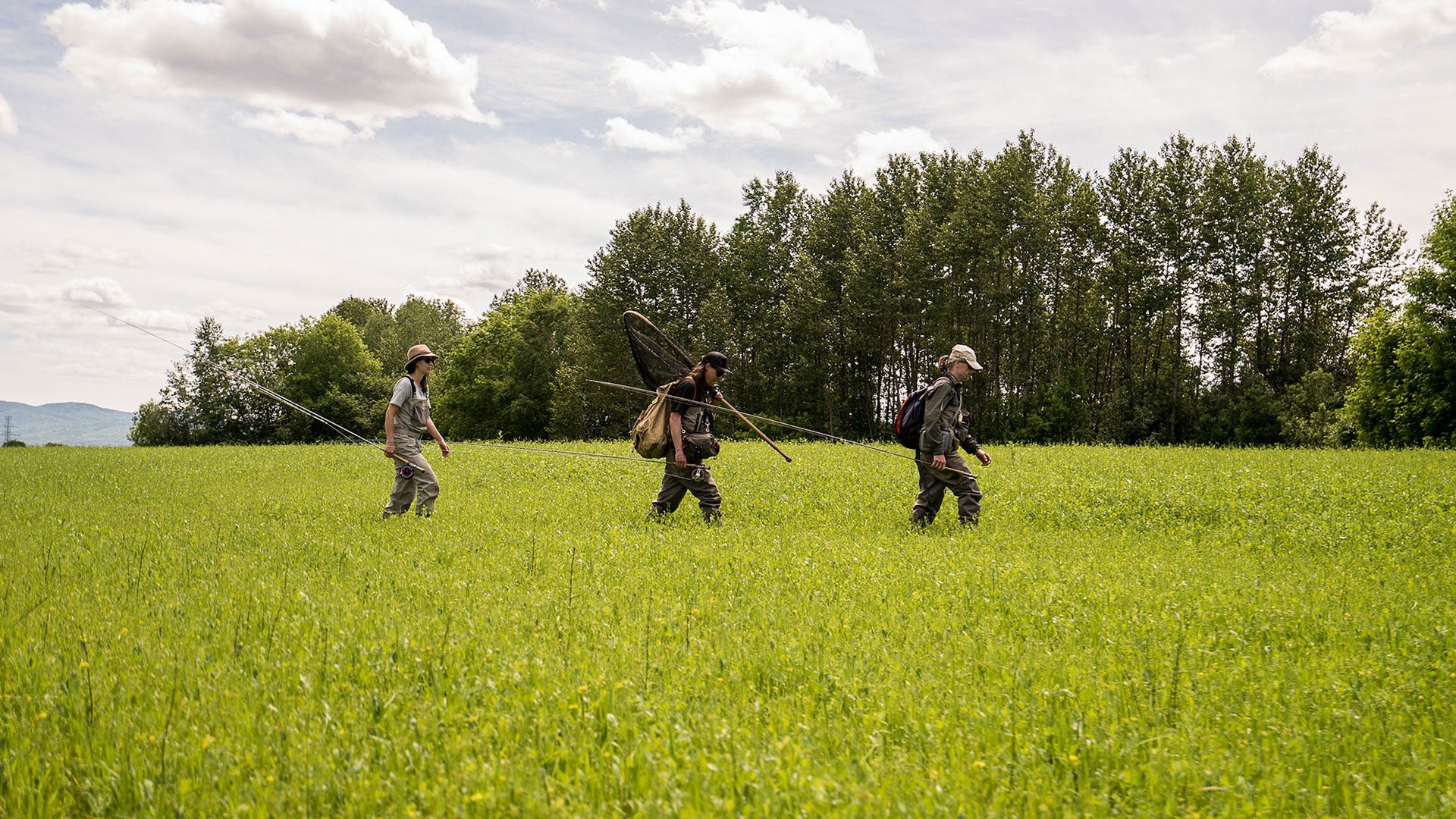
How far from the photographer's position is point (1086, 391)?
51.2 meters

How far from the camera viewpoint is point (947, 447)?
11.3m

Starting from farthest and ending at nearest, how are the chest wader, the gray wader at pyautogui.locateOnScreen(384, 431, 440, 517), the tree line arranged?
the tree line < the gray wader at pyautogui.locateOnScreen(384, 431, 440, 517) < the chest wader

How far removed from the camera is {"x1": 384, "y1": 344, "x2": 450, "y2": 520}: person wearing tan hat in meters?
11.8

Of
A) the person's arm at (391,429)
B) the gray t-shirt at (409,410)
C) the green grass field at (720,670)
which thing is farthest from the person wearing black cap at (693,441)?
the person's arm at (391,429)

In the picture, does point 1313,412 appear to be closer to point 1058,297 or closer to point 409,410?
point 1058,297

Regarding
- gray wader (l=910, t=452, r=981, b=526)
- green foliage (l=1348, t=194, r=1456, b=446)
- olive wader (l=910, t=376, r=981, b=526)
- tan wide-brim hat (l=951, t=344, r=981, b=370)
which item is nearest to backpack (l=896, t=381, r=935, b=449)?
olive wader (l=910, t=376, r=981, b=526)

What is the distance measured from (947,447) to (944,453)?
99 millimetres

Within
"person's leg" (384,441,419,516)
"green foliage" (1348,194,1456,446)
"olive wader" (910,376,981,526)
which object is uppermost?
"green foliage" (1348,194,1456,446)

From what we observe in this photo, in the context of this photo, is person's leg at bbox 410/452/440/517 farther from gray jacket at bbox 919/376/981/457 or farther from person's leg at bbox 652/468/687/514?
gray jacket at bbox 919/376/981/457

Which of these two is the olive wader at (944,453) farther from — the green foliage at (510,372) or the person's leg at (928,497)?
the green foliage at (510,372)

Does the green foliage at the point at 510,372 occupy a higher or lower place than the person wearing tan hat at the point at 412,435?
higher

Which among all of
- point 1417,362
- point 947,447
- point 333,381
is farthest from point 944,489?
point 333,381

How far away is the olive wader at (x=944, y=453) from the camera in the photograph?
1130 centimetres

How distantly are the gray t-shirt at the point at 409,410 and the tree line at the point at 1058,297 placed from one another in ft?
132
